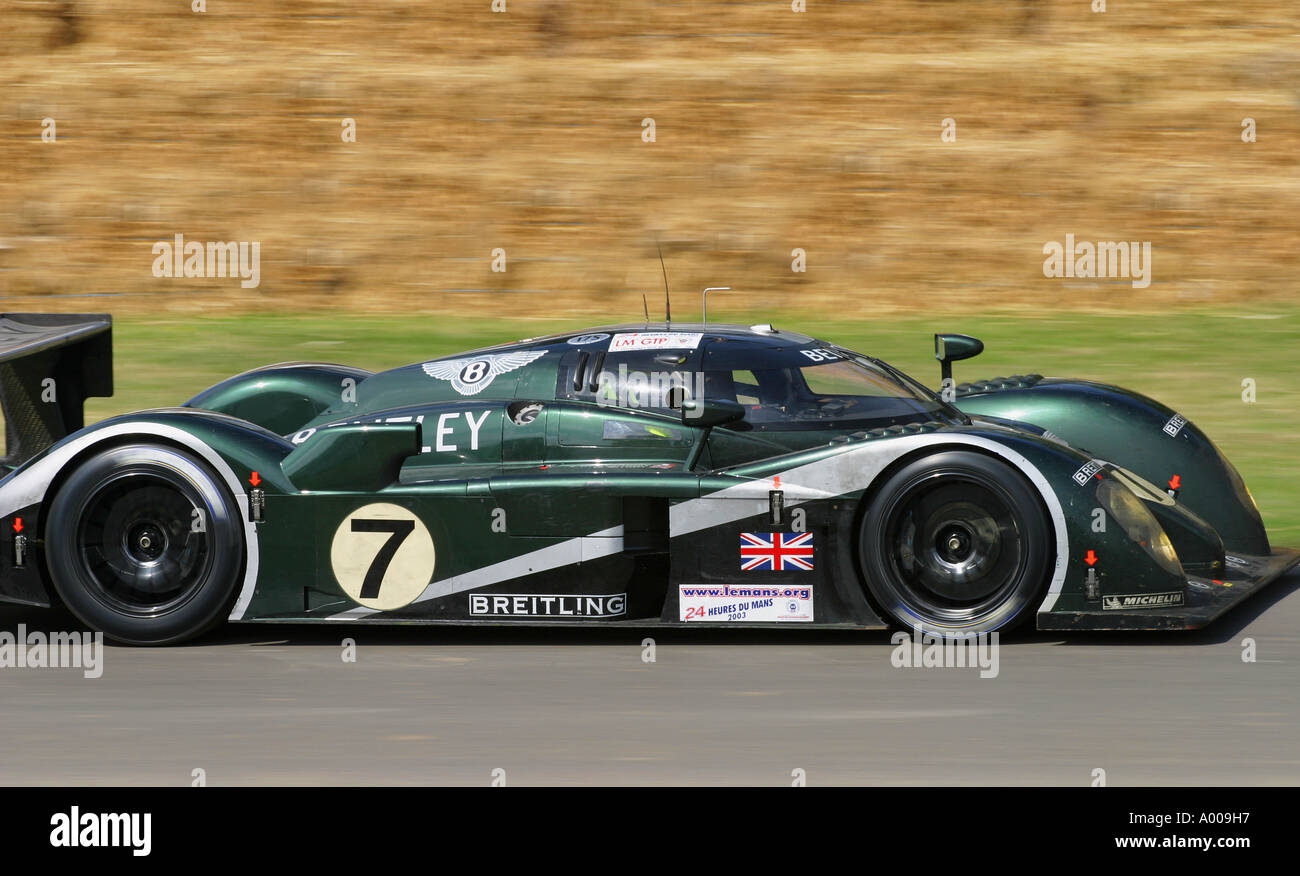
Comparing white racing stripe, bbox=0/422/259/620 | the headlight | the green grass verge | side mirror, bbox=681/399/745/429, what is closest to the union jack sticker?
side mirror, bbox=681/399/745/429

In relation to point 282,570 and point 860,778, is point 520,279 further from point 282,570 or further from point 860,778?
point 860,778

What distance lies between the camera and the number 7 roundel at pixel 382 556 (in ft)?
20.6

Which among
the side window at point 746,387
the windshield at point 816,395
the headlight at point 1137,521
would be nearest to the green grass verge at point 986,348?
the windshield at point 816,395

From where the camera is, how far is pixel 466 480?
634 cm

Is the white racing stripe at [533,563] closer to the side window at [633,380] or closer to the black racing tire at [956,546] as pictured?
the side window at [633,380]

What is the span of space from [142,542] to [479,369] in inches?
66.8

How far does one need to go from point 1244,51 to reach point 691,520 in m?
15.0

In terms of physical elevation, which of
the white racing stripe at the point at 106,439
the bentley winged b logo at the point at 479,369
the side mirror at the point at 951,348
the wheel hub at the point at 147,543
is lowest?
the wheel hub at the point at 147,543

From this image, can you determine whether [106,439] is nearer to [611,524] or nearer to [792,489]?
[611,524]

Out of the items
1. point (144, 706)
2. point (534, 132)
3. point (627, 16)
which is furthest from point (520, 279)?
point (144, 706)

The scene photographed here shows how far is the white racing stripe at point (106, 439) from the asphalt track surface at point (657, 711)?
306 mm

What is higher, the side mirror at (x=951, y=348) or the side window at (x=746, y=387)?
the side mirror at (x=951, y=348)

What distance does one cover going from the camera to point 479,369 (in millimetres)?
7418

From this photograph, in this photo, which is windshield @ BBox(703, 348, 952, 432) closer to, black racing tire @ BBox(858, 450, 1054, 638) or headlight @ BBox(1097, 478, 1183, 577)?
black racing tire @ BBox(858, 450, 1054, 638)
